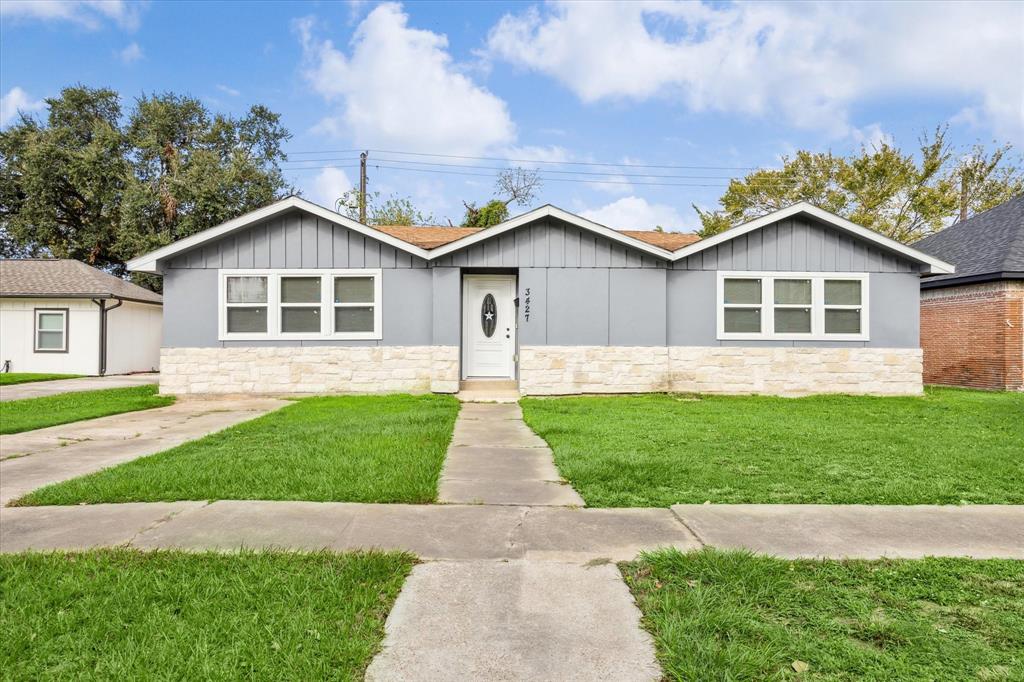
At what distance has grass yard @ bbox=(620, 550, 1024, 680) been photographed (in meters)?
1.98

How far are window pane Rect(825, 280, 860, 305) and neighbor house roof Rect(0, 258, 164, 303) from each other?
65.1ft

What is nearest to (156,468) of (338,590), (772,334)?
(338,590)

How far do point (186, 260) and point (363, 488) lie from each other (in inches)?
371

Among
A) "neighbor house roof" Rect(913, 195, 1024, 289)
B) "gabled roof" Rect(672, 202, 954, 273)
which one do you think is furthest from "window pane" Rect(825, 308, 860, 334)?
"neighbor house roof" Rect(913, 195, 1024, 289)

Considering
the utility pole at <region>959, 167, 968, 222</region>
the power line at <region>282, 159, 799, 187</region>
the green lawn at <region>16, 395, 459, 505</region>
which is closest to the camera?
the green lawn at <region>16, 395, 459, 505</region>

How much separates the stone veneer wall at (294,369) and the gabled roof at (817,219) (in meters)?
5.64

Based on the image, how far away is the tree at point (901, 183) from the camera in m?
26.2

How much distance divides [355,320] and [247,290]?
7.46 feet

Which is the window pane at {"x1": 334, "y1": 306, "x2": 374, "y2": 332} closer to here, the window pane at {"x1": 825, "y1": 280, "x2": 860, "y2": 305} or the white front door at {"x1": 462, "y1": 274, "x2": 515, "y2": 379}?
the white front door at {"x1": 462, "y1": 274, "x2": 515, "y2": 379}

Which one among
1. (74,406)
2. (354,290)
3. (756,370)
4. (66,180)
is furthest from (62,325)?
(756,370)

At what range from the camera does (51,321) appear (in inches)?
713

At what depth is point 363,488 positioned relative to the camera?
4344 millimetres

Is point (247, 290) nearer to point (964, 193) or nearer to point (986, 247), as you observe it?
point (986, 247)

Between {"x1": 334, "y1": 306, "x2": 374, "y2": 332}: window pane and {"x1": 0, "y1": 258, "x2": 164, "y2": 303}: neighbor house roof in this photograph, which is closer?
{"x1": 334, "y1": 306, "x2": 374, "y2": 332}: window pane
